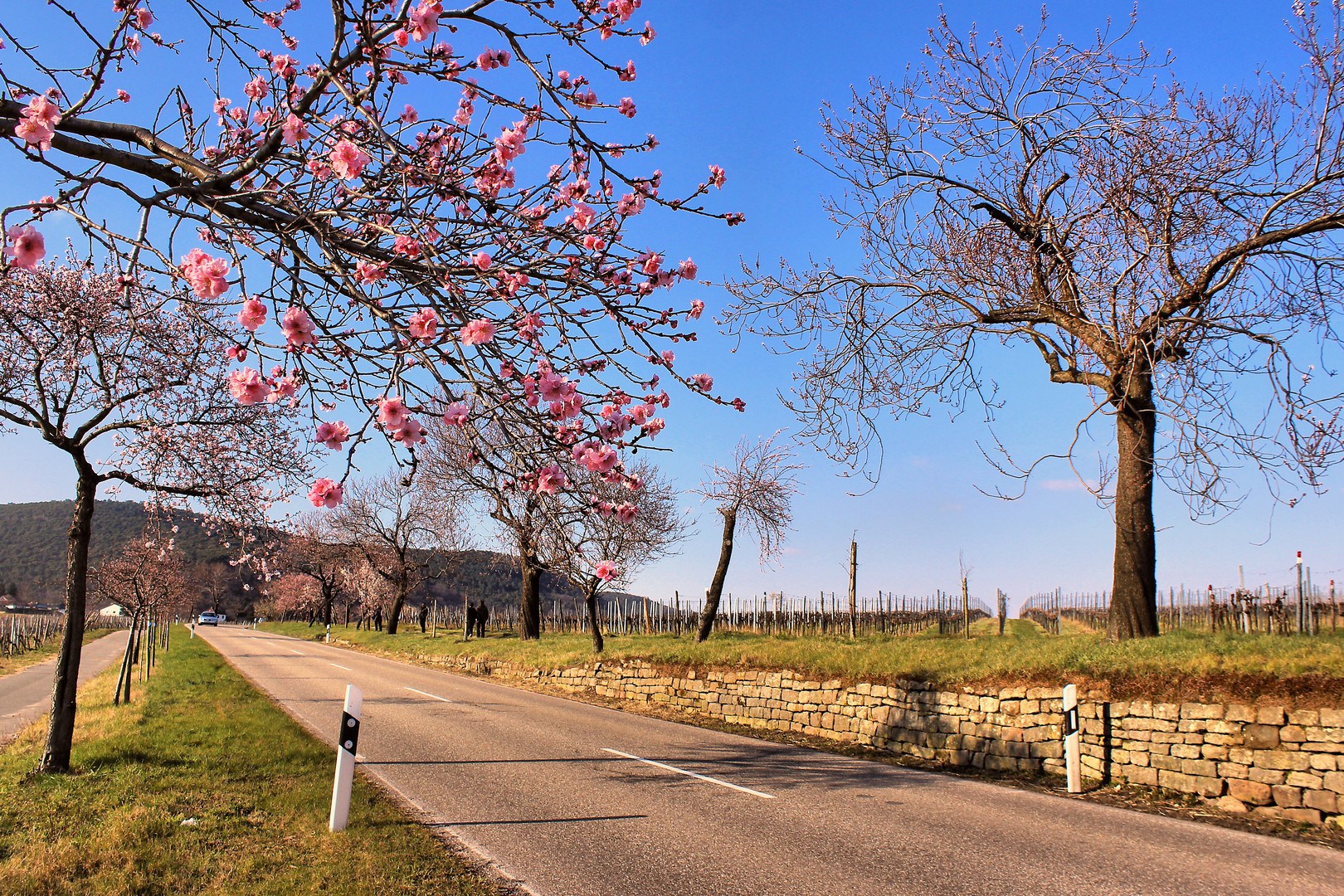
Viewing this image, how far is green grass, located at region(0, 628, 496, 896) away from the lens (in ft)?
17.1

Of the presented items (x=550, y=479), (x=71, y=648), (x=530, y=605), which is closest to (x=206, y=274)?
(x=550, y=479)

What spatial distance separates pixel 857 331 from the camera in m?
12.6

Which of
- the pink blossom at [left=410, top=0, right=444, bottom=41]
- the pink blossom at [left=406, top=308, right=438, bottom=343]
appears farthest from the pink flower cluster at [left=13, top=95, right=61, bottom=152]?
the pink blossom at [left=406, top=308, right=438, bottom=343]

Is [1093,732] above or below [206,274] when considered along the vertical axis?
below

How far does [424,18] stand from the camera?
4156 millimetres

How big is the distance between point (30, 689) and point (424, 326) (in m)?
23.3

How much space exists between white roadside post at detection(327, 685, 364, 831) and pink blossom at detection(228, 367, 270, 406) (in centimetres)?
298

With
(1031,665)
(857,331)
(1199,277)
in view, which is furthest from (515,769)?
(1199,277)

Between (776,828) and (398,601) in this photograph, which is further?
(398,601)

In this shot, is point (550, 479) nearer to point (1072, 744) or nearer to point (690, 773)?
point (690, 773)

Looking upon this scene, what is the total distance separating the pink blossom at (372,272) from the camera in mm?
4574

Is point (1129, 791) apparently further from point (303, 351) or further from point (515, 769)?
point (303, 351)

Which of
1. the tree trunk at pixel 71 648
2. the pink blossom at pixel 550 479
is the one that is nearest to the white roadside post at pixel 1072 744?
the pink blossom at pixel 550 479

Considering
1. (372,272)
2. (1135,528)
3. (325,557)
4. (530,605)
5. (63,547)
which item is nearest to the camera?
(372,272)
